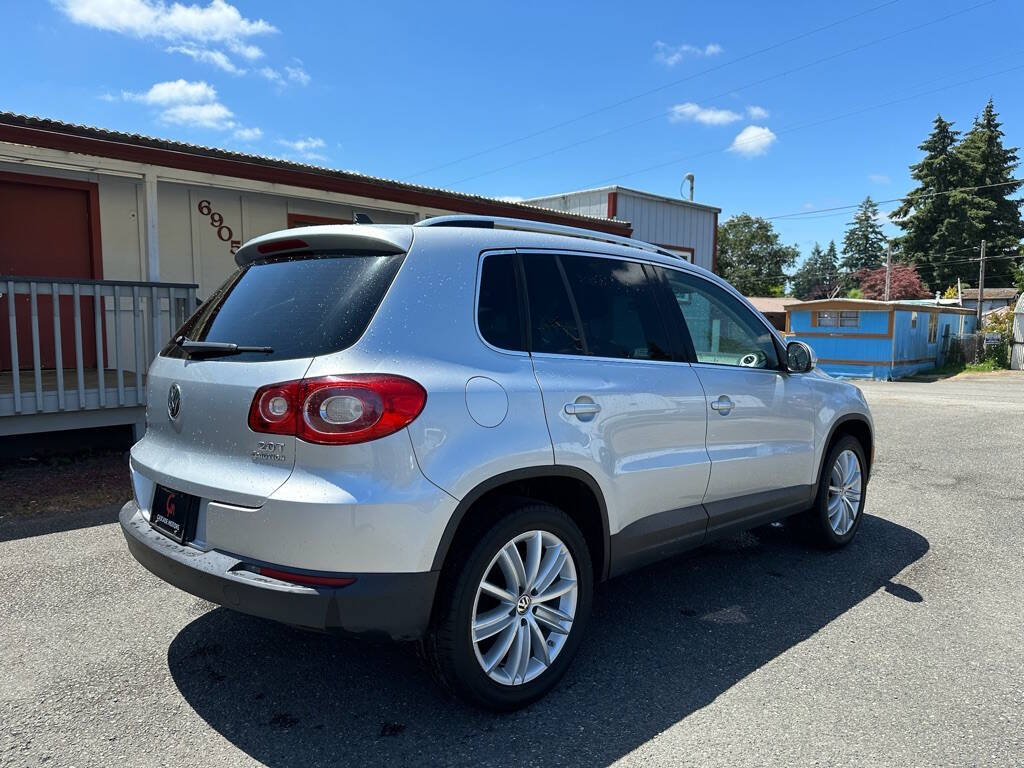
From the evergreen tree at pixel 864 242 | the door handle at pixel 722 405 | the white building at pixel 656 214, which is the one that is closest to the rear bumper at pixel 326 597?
the door handle at pixel 722 405

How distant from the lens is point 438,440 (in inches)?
94.9

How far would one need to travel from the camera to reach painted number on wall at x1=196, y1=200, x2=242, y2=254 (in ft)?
30.6

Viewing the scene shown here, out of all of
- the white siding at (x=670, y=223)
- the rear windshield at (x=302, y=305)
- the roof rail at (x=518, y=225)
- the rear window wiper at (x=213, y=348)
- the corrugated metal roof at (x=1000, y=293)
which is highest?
the corrugated metal roof at (x=1000, y=293)

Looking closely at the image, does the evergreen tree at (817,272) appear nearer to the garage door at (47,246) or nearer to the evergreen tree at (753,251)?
A: the evergreen tree at (753,251)

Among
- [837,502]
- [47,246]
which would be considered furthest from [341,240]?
[47,246]

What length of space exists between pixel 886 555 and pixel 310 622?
155 inches

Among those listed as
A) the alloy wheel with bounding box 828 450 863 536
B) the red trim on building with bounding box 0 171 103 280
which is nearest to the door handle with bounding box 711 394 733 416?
the alloy wheel with bounding box 828 450 863 536

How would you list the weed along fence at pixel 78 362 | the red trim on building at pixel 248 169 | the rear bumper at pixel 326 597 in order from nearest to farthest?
the rear bumper at pixel 326 597, the weed along fence at pixel 78 362, the red trim on building at pixel 248 169

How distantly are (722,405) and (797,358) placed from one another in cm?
90

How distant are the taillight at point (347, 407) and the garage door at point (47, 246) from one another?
681 centimetres

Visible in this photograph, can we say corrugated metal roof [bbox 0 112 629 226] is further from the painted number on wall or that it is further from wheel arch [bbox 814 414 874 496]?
wheel arch [bbox 814 414 874 496]

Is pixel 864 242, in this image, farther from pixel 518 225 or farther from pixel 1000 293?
pixel 518 225

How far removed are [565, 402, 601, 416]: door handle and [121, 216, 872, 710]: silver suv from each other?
1 cm

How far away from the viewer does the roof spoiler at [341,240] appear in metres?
2.69
